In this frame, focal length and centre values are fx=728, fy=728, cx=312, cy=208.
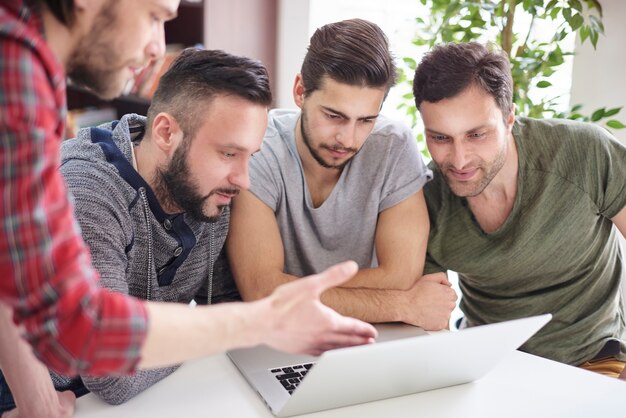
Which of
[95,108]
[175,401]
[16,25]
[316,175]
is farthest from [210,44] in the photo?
[16,25]

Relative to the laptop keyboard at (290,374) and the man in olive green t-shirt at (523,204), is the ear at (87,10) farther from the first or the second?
the man in olive green t-shirt at (523,204)

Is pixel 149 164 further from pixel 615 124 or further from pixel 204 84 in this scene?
pixel 615 124

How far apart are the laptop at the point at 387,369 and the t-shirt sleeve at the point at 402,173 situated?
56cm

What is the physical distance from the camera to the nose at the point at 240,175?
60.1 inches

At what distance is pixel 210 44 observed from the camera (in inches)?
123

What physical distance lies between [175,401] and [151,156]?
1.76ft

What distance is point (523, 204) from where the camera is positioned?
1830mm

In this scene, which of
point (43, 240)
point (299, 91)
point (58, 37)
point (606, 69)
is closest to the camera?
point (43, 240)

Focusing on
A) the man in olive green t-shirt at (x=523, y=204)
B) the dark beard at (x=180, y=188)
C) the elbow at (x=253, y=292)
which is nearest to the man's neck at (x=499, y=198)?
the man in olive green t-shirt at (x=523, y=204)

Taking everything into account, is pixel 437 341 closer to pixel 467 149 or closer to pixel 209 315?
pixel 209 315

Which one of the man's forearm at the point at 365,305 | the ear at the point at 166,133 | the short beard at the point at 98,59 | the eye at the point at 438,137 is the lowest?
the man's forearm at the point at 365,305

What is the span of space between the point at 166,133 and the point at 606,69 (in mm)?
1718

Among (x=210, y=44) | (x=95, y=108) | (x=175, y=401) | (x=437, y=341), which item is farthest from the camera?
(x=95, y=108)

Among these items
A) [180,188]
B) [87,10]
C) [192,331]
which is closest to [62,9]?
[87,10]
